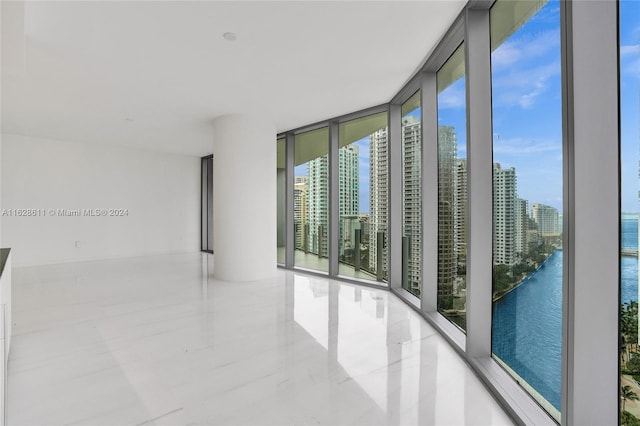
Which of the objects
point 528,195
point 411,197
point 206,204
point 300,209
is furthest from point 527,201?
point 206,204

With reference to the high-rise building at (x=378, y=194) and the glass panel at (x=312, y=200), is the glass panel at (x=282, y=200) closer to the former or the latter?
the glass panel at (x=312, y=200)

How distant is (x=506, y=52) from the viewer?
2.21 metres

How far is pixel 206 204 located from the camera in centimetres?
894

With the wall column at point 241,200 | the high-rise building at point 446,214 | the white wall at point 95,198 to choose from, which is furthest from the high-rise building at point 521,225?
the white wall at point 95,198

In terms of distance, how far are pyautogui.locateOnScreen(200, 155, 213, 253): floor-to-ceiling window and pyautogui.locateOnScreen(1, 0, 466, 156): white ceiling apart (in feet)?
11.7

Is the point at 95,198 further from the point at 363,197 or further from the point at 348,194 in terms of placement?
the point at 363,197

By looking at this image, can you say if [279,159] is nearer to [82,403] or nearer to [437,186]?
[437,186]

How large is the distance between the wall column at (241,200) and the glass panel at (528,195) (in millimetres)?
3703

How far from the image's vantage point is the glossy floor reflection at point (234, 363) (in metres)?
1.80

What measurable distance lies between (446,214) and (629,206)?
1.86 meters

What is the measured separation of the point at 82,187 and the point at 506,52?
8.23 meters

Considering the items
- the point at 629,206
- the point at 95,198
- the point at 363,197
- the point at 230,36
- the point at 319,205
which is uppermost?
the point at 230,36

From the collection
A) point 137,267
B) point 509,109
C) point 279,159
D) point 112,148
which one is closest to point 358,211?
point 279,159

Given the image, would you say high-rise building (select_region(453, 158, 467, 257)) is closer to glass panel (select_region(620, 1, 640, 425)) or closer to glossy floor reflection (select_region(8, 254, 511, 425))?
glossy floor reflection (select_region(8, 254, 511, 425))
